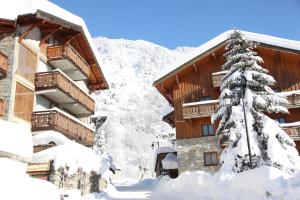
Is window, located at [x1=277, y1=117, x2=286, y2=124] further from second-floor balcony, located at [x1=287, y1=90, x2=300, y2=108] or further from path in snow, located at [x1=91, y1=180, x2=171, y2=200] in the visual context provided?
path in snow, located at [x1=91, y1=180, x2=171, y2=200]

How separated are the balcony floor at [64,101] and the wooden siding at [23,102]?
3.36ft

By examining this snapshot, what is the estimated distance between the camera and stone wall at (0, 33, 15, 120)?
21.0 m

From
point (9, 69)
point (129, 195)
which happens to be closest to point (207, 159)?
point (129, 195)

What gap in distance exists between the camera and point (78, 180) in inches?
890

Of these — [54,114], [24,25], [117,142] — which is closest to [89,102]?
[54,114]

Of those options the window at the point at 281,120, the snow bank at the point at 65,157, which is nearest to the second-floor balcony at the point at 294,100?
the window at the point at 281,120

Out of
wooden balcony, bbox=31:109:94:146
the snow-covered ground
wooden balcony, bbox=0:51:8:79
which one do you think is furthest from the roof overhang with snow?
wooden balcony, bbox=0:51:8:79

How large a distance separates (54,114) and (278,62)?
1871 cm

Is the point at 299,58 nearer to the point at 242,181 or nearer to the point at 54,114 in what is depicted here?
the point at 242,181

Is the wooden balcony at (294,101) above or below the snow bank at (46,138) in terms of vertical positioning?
above

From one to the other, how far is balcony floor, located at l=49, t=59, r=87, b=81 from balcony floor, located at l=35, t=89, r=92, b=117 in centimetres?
265

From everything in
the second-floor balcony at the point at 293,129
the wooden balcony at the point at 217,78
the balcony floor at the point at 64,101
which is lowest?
the second-floor balcony at the point at 293,129

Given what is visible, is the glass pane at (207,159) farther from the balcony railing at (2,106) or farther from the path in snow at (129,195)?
the balcony railing at (2,106)

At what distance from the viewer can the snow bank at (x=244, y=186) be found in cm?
1173
